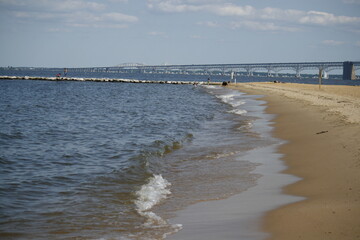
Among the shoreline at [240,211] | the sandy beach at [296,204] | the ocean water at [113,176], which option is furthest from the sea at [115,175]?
the sandy beach at [296,204]

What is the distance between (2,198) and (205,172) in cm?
521

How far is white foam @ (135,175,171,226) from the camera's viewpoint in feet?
26.8

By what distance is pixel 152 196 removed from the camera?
980 centimetres

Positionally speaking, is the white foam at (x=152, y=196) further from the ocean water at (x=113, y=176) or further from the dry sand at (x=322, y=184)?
the dry sand at (x=322, y=184)

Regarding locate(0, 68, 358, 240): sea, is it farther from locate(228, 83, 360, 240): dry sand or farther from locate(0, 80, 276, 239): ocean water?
locate(228, 83, 360, 240): dry sand

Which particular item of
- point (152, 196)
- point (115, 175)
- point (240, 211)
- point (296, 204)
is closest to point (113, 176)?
point (115, 175)

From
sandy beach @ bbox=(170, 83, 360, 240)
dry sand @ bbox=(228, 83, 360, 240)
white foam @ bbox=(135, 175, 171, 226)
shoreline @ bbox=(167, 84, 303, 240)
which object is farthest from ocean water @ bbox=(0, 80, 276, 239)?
dry sand @ bbox=(228, 83, 360, 240)

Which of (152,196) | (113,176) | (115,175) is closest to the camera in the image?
(152,196)

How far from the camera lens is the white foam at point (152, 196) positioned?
322 inches

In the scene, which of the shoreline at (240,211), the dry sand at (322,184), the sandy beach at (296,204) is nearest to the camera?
the dry sand at (322,184)

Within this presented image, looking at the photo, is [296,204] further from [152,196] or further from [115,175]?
[115,175]

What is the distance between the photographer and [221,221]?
7.57 meters

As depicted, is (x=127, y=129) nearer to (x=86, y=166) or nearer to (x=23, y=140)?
(x=23, y=140)

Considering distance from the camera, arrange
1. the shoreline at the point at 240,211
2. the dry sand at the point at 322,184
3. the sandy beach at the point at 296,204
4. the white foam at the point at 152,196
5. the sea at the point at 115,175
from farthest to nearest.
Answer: the white foam at the point at 152,196 → the sea at the point at 115,175 → the shoreline at the point at 240,211 → the sandy beach at the point at 296,204 → the dry sand at the point at 322,184
